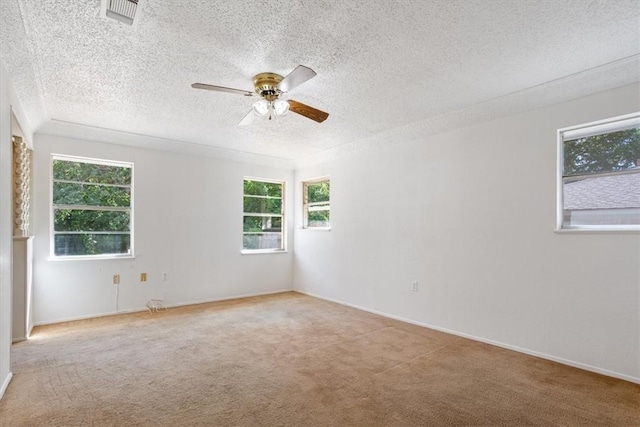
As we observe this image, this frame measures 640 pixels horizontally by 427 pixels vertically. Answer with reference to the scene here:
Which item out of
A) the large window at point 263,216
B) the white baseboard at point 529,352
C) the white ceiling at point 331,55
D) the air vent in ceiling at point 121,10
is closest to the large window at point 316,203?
the large window at point 263,216

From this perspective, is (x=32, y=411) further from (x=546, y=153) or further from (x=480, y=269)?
(x=546, y=153)

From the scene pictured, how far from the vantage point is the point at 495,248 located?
359 cm

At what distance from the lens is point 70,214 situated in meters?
4.49

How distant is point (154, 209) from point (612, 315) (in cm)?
549

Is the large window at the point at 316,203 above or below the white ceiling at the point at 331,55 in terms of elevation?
below

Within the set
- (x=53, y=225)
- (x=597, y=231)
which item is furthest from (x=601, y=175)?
(x=53, y=225)

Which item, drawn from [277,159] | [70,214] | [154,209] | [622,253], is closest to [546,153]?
[622,253]

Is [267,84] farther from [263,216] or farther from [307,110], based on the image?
[263,216]

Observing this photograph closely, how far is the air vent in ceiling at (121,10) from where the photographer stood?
1884 millimetres

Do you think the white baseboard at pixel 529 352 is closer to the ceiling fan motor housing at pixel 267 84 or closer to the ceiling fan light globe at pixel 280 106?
the ceiling fan light globe at pixel 280 106

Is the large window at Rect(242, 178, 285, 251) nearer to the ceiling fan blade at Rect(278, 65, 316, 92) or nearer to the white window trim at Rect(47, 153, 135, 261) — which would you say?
the white window trim at Rect(47, 153, 135, 261)

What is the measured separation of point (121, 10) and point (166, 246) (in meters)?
3.80

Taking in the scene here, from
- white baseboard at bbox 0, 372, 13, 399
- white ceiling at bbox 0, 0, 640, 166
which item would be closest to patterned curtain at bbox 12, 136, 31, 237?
white ceiling at bbox 0, 0, 640, 166

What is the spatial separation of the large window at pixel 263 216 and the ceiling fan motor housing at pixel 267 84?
3.29 meters
